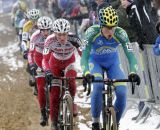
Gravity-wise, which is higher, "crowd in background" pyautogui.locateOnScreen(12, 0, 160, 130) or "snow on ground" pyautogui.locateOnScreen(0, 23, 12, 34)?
"snow on ground" pyautogui.locateOnScreen(0, 23, 12, 34)

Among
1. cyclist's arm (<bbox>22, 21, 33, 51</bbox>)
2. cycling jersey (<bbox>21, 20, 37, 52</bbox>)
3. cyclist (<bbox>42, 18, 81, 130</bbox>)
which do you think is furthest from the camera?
cycling jersey (<bbox>21, 20, 37, 52</bbox>)

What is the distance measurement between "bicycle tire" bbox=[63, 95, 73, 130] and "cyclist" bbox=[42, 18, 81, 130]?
0.82 m

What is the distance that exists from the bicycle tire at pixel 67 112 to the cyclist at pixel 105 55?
381 millimetres

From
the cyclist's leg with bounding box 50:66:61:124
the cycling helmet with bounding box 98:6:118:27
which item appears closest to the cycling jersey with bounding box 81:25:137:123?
the cycling helmet with bounding box 98:6:118:27

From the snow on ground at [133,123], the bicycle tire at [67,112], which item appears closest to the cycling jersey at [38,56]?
the snow on ground at [133,123]

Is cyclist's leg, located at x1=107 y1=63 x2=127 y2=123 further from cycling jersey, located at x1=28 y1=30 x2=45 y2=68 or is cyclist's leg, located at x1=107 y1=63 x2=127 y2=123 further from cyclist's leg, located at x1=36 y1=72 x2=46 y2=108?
cycling jersey, located at x1=28 y1=30 x2=45 y2=68

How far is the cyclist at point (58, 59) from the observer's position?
875cm

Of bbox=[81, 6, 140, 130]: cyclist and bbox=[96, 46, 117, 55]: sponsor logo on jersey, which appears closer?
bbox=[81, 6, 140, 130]: cyclist

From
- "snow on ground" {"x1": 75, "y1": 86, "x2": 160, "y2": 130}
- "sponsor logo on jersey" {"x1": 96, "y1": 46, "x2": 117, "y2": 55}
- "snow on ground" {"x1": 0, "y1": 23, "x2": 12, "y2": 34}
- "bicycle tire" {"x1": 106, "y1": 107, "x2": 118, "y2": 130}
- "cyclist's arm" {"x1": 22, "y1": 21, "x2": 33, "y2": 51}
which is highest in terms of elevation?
"snow on ground" {"x1": 0, "y1": 23, "x2": 12, "y2": 34}

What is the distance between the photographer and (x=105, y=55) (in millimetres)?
7859

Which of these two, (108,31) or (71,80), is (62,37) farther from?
(108,31)

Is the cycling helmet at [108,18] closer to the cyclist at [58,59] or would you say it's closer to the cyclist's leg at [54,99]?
the cyclist at [58,59]

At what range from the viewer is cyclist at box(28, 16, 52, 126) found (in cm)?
973

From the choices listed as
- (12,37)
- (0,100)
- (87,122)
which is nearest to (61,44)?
(87,122)
